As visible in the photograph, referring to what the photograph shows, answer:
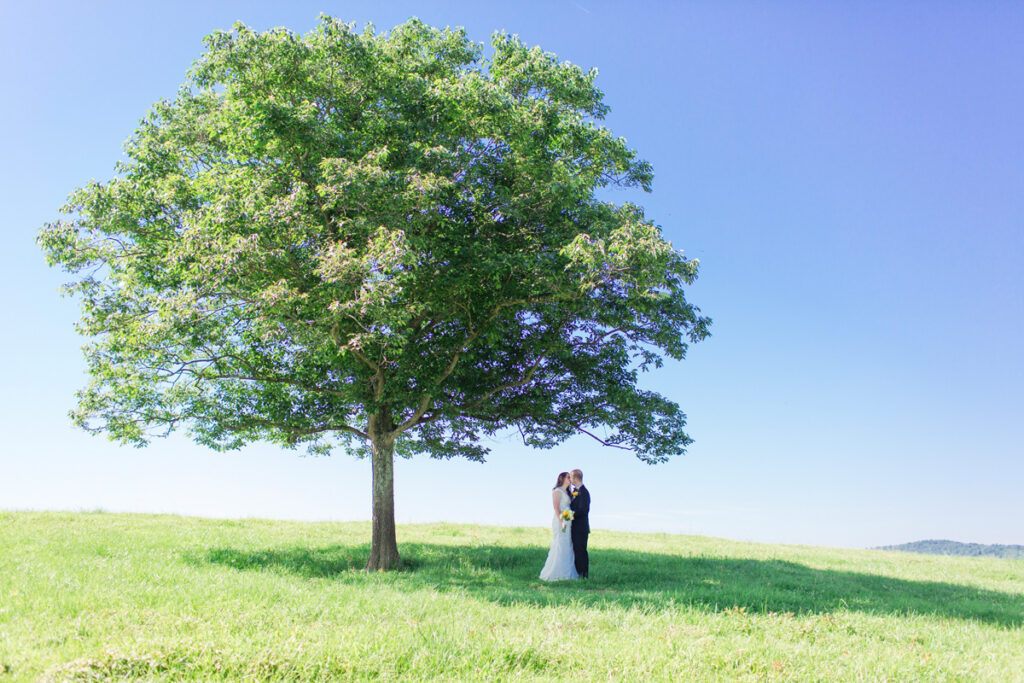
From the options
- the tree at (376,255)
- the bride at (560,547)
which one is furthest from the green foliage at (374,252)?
the bride at (560,547)

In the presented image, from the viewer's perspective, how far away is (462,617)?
9.59m

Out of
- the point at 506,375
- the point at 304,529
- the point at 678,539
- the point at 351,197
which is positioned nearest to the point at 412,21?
the point at 351,197

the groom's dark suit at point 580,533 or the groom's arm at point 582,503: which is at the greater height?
the groom's arm at point 582,503

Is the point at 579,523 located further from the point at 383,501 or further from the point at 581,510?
the point at 383,501

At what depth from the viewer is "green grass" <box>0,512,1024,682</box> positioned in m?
7.50

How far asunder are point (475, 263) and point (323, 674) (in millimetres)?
10415

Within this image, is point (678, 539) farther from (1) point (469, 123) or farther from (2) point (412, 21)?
(2) point (412, 21)

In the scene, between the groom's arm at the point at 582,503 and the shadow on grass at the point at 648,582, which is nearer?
the shadow on grass at the point at 648,582

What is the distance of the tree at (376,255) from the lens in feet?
46.9

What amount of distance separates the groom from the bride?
0.56ft

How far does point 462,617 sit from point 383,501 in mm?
8823

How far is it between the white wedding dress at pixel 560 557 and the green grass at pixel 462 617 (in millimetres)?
594

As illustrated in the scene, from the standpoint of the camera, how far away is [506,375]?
1872 cm

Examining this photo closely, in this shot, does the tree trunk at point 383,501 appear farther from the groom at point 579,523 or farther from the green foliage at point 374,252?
the groom at point 579,523
